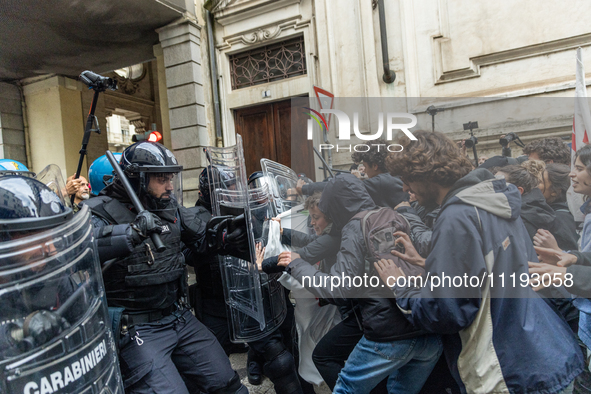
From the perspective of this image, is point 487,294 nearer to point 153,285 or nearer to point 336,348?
point 336,348

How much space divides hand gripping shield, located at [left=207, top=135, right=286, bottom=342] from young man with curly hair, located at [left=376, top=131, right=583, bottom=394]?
1.06 meters

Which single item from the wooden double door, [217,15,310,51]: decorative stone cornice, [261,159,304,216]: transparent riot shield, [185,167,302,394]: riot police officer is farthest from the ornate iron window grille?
[261,159,304,216]: transparent riot shield

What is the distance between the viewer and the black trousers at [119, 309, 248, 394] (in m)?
1.81

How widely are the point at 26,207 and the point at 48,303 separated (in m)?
0.41

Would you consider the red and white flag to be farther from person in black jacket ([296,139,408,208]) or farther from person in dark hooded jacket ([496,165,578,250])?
person in black jacket ([296,139,408,208])

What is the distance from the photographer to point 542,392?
1468 millimetres

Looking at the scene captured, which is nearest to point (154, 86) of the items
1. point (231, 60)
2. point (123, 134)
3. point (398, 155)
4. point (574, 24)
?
point (231, 60)

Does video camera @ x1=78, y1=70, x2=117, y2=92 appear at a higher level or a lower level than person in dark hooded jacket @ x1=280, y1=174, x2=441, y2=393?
higher

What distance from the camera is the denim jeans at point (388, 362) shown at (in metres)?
1.72

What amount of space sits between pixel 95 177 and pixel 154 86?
37.5ft

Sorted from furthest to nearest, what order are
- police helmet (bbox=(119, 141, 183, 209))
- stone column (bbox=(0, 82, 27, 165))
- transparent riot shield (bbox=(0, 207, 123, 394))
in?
stone column (bbox=(0, 82, 27, 165)), police helmet (bbox=(119, 141, 183, 209)), transparent riot shield (bbox=(0, 207, 123, 394))

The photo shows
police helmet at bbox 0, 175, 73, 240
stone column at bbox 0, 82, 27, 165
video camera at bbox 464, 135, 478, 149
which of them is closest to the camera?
police helmet at bbox 0, 175, 73, 240

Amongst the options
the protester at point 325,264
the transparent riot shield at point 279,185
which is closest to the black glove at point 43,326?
the protester at point 325,264

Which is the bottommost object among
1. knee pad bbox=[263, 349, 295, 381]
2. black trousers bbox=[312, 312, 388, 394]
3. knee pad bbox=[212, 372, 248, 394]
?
knee pad bbox=[263, 349, 295, 381]
